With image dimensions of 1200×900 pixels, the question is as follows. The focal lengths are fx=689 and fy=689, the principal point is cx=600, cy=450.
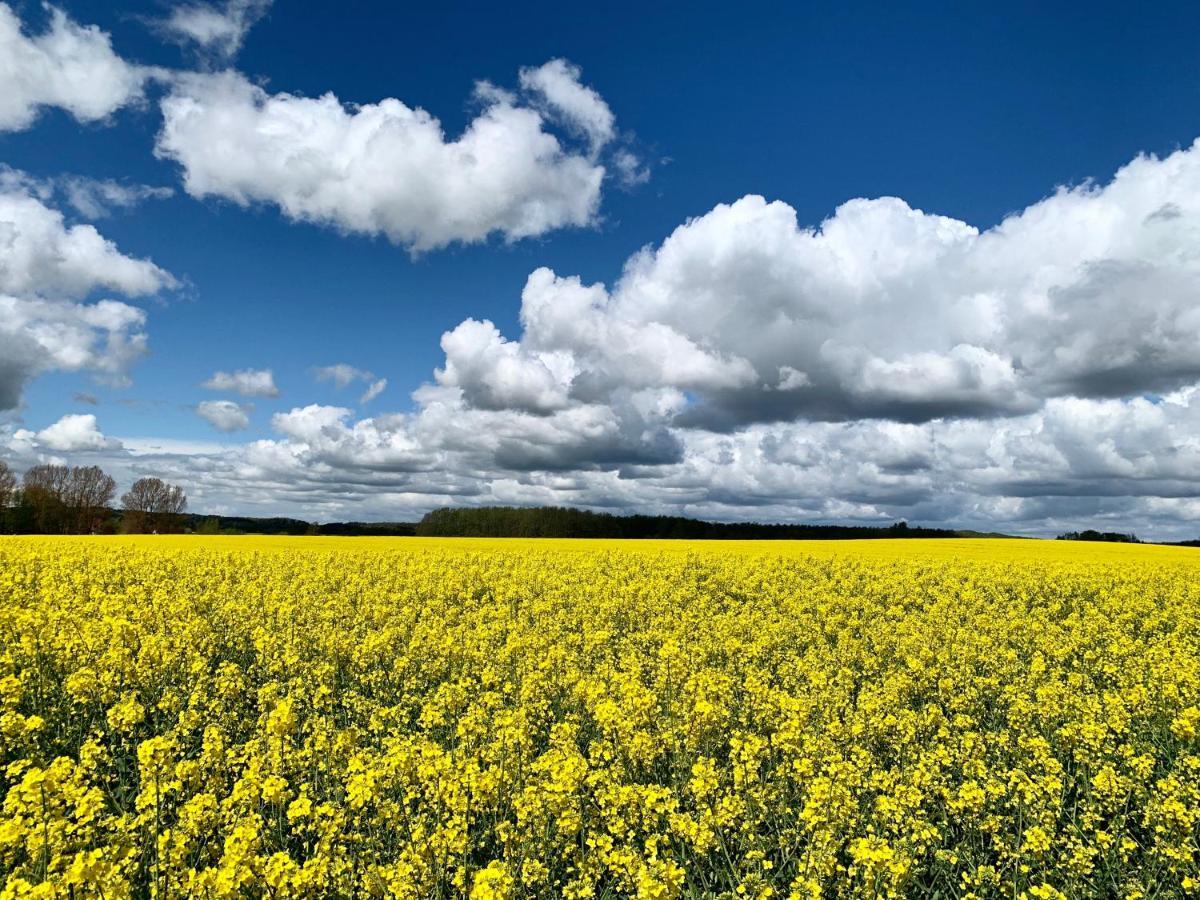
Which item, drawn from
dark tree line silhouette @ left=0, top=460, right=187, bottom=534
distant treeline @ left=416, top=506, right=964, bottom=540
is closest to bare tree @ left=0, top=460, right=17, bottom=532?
dark tree line silhouette @ left=0, top=460, right=187, bottom=534

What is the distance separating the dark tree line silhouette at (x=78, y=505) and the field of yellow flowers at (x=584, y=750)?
7624 centimetres

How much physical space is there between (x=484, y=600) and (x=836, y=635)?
911 cm

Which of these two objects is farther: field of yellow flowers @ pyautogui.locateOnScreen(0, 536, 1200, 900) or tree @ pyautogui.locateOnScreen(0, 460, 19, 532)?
tree @ pyautogui.locateOnScreen(0, 460, 19, 532)

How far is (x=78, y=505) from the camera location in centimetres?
8369

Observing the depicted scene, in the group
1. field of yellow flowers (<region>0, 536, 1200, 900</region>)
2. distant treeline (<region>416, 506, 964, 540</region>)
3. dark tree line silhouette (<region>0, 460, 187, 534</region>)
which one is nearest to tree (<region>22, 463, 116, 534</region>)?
dark tree line silhouette (<region>0, 460, 187, 534</region>)

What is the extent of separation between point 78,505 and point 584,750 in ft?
321

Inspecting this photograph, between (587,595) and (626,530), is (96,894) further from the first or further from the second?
(626,530)

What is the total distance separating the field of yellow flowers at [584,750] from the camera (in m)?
5.61

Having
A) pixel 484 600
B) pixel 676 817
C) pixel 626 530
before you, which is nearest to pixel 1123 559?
pixel 484 600

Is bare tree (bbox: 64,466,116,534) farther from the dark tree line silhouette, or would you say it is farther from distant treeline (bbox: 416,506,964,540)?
distant treeline (bbox: 416,506,964,540)

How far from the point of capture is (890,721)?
27.6 feet

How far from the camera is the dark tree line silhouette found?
77125mm

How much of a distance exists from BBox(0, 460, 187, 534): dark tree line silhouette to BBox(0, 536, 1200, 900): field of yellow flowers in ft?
250

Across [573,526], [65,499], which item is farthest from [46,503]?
[573,526]
